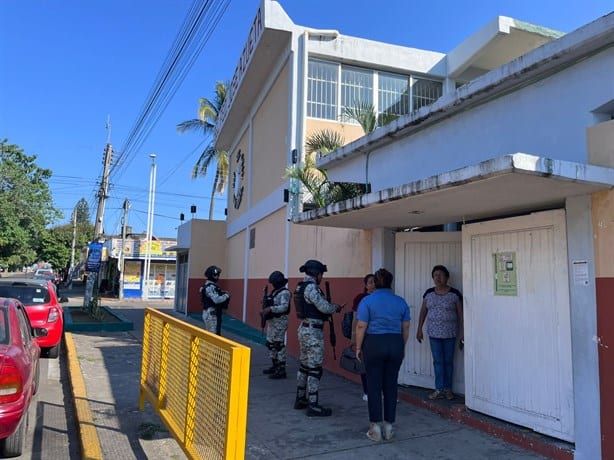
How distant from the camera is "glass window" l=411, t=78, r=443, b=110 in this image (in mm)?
12453

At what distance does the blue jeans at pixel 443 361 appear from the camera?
5.87 metres

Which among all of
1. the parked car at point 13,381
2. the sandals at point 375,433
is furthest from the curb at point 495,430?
the parked car at point 13,381

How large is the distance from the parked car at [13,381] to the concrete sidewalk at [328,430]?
66cm

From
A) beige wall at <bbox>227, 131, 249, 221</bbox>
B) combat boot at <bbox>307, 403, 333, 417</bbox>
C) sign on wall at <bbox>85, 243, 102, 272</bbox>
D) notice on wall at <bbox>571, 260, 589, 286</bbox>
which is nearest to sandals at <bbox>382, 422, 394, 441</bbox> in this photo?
combat boot at <bbox>307, 403, 333, 417</bbox>

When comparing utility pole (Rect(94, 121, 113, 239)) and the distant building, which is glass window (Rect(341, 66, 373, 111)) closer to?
utility pole (Rect(94, 121, 113, 239))

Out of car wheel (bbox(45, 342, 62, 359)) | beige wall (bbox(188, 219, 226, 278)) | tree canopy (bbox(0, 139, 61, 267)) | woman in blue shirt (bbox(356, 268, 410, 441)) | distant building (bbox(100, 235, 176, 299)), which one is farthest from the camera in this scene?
distant building (bbox(100, 235, 176, 299))

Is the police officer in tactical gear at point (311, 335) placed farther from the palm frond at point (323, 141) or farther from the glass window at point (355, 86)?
the glass window at point (355, 86)

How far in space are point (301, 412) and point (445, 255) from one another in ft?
8.71

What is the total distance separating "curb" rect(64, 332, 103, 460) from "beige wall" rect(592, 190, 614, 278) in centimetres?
450

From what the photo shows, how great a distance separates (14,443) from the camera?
4383 millimetres

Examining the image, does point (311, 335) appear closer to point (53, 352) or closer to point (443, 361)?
point (443, 361)

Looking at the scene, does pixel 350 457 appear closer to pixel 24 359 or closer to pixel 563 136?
pixel 24 359

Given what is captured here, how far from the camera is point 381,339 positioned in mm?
4781

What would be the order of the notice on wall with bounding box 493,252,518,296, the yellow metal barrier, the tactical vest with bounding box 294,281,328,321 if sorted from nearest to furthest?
the yellow metal barrier, the notice on wall with bounding box 493,252,518,296, the tactical vest with bounding box 294,281,328,321
